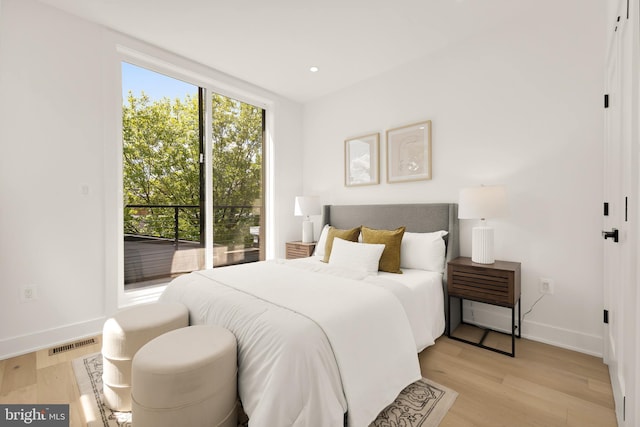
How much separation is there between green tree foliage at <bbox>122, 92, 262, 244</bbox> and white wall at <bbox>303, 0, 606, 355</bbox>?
2300 mm

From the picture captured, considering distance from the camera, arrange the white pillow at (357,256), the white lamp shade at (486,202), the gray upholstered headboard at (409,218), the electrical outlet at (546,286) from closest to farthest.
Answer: the white lamp shade at (486,202) → the electrical outlet at (546,286) → the white pillow at (357,256) → the gray upholstered headboard at (409,218)

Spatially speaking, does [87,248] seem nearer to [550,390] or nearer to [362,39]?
[362,39]

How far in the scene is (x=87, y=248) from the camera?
2688mm

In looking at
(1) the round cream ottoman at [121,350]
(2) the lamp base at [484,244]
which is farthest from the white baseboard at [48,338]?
(2) the lamp base at [484,244]

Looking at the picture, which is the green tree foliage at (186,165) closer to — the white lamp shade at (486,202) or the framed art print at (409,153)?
the framed art print at (409,153)

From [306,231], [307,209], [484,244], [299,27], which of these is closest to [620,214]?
[484,244]

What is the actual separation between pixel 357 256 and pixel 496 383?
1.33 meters

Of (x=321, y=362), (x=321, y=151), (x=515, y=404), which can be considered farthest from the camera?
(x=321, y=151)

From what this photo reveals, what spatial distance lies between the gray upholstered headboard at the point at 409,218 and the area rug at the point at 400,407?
94 cm

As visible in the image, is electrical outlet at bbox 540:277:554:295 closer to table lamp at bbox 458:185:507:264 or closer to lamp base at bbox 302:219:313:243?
table lamp at bbox 458:185:507:264

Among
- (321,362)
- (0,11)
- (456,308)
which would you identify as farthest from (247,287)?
(0,11)

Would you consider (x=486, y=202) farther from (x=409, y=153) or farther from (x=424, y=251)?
(x=409, y=153)

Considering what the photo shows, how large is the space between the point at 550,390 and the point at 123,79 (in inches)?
177

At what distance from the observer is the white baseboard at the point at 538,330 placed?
2.29 meters
